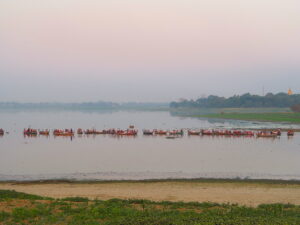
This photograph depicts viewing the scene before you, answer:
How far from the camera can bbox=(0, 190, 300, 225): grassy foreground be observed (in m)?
9.93

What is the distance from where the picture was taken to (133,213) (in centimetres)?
1148

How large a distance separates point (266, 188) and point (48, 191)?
465 inches

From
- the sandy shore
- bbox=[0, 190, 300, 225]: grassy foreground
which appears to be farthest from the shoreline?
bbox=[0, 190, 300, 225]: grassy foreground

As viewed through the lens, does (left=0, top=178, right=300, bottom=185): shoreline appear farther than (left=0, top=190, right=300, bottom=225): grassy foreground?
Yes

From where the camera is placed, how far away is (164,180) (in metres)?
22.5

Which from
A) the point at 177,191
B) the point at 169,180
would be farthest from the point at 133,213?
the point at 169,180

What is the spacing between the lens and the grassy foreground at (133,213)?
32.6ft

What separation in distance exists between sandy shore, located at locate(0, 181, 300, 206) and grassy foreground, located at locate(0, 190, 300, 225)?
3.09m

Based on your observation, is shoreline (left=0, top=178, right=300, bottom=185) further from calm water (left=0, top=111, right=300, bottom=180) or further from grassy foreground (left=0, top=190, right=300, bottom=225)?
grassy foreground (left=0, top=190, right=300, bottom=225)

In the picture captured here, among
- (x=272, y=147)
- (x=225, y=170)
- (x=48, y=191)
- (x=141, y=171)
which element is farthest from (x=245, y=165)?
(x=48, y=191)

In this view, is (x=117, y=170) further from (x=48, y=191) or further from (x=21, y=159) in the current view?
(x=21, y=159)

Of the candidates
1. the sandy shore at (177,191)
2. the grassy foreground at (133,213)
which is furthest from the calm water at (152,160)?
the grassy foreground at (133,213)

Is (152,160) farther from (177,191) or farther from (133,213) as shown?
(133,213)

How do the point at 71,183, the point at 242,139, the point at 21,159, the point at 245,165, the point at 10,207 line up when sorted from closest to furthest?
the point at 10,207, the point at 71,183, the point at 245,165, the point at 21,159, the point at 242,139
